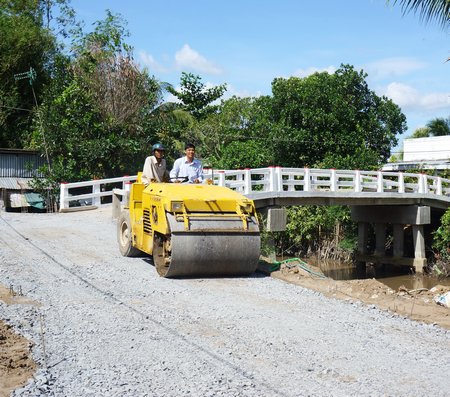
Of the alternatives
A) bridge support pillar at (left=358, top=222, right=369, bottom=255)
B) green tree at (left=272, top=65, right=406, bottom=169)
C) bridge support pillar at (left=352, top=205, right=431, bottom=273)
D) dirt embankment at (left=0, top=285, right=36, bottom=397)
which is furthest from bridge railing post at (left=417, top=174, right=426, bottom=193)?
dirt embankment at (left=0, top=285, right=36, bottom=397)

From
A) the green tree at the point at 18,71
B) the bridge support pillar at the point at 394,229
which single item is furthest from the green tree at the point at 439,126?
the green tree at the point at 18,71

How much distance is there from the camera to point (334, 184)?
81.8ft

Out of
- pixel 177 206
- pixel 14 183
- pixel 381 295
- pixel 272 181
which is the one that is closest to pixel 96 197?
pixel 14 183

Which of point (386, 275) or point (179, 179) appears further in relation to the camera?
point (386, 275)

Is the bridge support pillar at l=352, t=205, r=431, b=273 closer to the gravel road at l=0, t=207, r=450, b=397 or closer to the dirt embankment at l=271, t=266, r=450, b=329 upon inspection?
the dirt embankment at l=271, t=266, r=450, b=329

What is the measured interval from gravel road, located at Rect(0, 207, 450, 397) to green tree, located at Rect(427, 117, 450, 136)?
126 ft

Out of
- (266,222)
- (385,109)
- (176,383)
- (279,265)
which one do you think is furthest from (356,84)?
(176,383)

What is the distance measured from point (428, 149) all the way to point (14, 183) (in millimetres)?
24564

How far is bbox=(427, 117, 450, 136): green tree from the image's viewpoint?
46.5 meters

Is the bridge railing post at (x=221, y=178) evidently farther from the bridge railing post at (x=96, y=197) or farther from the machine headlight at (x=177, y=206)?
the machine headlight at (x=177, y=206)

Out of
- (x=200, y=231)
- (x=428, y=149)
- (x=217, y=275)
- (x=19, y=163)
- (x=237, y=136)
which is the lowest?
(x=217, y=275)

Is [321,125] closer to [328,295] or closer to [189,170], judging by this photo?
[189,170]

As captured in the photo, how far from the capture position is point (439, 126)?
46.9m

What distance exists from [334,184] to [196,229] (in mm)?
14991
